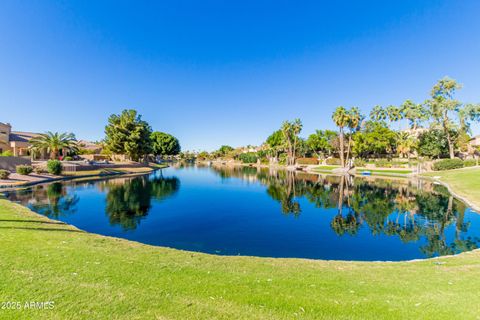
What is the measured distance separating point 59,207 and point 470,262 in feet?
74.7

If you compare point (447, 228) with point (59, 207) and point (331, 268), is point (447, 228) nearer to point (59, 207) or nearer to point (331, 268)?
point (331, 268)

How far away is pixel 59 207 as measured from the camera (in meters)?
17.9

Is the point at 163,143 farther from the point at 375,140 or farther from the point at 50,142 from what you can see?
the point at 375,140

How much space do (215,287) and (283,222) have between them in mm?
11427

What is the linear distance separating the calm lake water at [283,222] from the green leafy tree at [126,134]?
33.5 m

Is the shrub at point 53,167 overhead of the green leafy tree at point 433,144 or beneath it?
beneath

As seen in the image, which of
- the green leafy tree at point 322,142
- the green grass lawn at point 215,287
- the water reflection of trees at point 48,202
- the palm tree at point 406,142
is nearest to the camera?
the green grass lawn at point 215,287

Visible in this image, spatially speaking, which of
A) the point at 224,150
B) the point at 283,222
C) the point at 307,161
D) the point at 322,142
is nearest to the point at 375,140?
the point at 322,142

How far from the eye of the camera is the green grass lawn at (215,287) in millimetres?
4102

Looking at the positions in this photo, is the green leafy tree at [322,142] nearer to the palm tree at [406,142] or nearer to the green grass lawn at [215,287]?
the palm tree at [406,142]

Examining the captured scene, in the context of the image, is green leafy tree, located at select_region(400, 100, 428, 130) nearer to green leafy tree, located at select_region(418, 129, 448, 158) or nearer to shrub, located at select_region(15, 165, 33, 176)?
green leafy tree, located at select_region(418, 129, 448, 158)

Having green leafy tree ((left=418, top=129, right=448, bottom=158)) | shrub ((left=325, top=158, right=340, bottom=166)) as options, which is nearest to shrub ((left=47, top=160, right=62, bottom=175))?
shrub ((left=325, top=158, right=340, bottom=166))

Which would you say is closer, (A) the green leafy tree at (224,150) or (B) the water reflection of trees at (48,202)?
(B) the water reflection of trees at (48,202)

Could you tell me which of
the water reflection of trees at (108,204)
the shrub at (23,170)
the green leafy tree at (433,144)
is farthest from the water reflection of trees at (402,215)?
the green leafy tree at (433,144)
